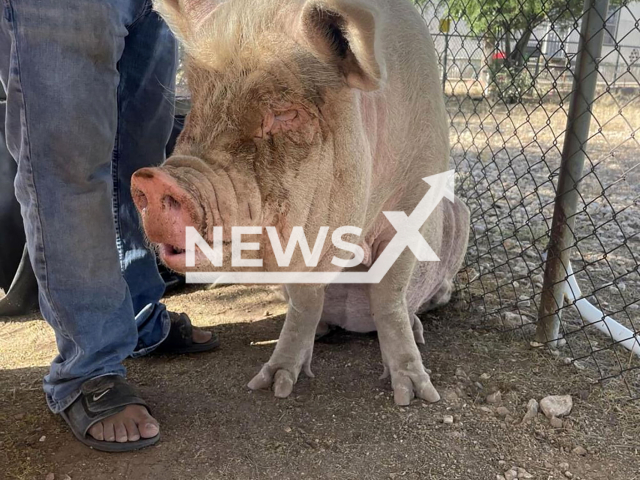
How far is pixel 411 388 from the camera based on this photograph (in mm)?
2588

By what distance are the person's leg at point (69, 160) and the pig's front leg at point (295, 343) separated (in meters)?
0.59

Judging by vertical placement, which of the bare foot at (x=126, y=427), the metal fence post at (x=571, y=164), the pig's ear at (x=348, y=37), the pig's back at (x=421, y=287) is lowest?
the bare foot at (x=126, y=427)

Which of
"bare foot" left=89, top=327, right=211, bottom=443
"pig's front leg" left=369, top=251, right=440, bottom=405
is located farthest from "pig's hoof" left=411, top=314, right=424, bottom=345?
"bare foot" left=89, top=327, right=211, bottom=443

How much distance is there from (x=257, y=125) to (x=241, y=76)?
155 millimetres

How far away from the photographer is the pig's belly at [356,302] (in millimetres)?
3025

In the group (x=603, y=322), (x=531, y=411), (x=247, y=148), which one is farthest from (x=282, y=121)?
(x=603, y=322)

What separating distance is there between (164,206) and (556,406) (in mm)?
1847

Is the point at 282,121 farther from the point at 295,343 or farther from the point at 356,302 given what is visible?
the point at 356,302

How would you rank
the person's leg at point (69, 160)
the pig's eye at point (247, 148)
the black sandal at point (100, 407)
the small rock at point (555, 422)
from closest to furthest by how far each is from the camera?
the pig's eye at point (247, 148), the person's leg at point (69, 160), the black sandal at point (100, 407), the small rock at point (555, 422)

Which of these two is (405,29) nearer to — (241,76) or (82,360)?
(241,76)

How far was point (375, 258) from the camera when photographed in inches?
108

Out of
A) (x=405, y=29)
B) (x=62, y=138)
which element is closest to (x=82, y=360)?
(x=62, y=138)

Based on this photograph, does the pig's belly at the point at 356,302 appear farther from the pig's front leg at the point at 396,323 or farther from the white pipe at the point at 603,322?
the white pipe at the point at 603,322

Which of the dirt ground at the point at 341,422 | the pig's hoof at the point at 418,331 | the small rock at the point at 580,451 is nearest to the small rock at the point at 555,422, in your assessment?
the dirt ground at the point at 341,422
